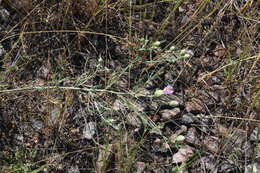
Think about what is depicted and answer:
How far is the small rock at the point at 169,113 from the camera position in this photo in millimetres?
1912

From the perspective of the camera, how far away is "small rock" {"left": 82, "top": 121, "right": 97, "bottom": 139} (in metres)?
1.81

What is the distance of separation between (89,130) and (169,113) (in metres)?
0.43

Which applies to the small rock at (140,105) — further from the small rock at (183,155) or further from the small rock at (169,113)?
the small rock at (183,155)

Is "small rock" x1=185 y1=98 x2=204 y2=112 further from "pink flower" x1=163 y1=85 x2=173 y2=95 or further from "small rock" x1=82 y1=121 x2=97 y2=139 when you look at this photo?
"small rock" x1=82 y1=121 x2=97 y2=139

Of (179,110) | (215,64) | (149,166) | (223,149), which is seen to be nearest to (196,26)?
(215,64)

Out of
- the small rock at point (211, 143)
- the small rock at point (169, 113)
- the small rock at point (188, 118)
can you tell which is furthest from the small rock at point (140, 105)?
the small rock at point (211, 143)

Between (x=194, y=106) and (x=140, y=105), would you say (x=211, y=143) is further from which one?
(x=140, y=105)

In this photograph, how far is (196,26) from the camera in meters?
2.04

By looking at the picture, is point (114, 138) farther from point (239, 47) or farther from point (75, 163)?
point (239, 47)

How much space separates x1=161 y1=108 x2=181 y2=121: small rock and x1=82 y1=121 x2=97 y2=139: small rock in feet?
1.19

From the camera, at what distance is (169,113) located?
193 centimetres

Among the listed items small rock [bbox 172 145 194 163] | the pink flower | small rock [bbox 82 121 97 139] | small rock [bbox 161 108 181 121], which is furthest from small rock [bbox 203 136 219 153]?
small rock [bbox 82 121 97 139]

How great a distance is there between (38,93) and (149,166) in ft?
2.17

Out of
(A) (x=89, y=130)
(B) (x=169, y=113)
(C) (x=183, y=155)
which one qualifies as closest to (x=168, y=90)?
(B) (x=169, y=113)
